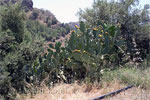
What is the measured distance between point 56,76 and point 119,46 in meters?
A: 3.01

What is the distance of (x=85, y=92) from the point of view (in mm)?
5754

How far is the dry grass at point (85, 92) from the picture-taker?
197 inches

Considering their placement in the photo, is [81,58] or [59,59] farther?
[59,59]

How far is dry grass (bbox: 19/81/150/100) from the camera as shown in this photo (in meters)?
5.00

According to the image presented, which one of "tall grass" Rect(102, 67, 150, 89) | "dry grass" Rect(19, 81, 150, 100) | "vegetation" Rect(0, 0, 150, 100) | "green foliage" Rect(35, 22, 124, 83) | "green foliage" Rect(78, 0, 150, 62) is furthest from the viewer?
"green foliage" Rect(78, 0, 150, 62)

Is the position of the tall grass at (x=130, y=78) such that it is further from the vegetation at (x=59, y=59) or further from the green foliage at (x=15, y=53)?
the green foliage at (x=15, y=53)

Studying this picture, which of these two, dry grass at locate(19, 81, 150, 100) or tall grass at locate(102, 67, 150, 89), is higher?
tall grass at locate(102, 67, 150, 89)

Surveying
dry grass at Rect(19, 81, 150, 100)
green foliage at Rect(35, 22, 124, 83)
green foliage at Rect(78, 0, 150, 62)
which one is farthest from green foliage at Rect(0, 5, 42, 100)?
green foliage at Rect(78, 0, 150, 62)

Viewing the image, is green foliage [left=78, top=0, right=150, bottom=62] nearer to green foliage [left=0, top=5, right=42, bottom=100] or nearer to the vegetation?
the vegetation

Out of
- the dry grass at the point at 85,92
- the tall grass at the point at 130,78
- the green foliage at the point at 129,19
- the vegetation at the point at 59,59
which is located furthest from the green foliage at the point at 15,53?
the green foliage at the point at 129,19

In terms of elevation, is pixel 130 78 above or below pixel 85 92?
above

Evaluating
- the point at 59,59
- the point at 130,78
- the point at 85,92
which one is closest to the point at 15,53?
the point at 59,59

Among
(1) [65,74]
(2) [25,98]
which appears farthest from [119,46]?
(2) [25,98]

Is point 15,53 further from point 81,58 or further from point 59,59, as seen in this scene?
point 81,58
